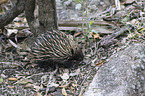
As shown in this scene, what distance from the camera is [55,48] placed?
332 cm

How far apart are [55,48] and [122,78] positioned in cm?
137

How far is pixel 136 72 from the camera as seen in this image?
2479mm

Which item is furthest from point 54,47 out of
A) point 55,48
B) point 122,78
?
point 122,78

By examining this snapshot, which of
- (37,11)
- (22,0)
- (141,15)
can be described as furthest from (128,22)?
(22,0)

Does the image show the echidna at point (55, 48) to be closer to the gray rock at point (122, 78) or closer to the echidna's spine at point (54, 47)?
the echidna's spine at point (54, 47)

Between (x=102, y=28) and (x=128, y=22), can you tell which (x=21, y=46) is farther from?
(x=128, y=22)

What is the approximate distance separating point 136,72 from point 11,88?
6.19 ft

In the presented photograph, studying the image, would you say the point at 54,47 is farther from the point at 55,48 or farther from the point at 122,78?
the point at 122,78

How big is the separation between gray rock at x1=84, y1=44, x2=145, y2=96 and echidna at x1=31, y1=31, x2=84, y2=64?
2.90 feet

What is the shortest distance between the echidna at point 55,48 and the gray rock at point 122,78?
2.90ft

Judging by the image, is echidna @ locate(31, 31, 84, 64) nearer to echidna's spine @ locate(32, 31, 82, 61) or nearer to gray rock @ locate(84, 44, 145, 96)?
echidna's spine @ locate(32, 31, 82, 61)

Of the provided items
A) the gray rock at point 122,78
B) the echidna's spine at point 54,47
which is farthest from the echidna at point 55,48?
the gray rock at point 122,78

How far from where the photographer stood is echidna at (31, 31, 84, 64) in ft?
10.8

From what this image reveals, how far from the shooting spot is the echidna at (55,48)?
10.8 ft
